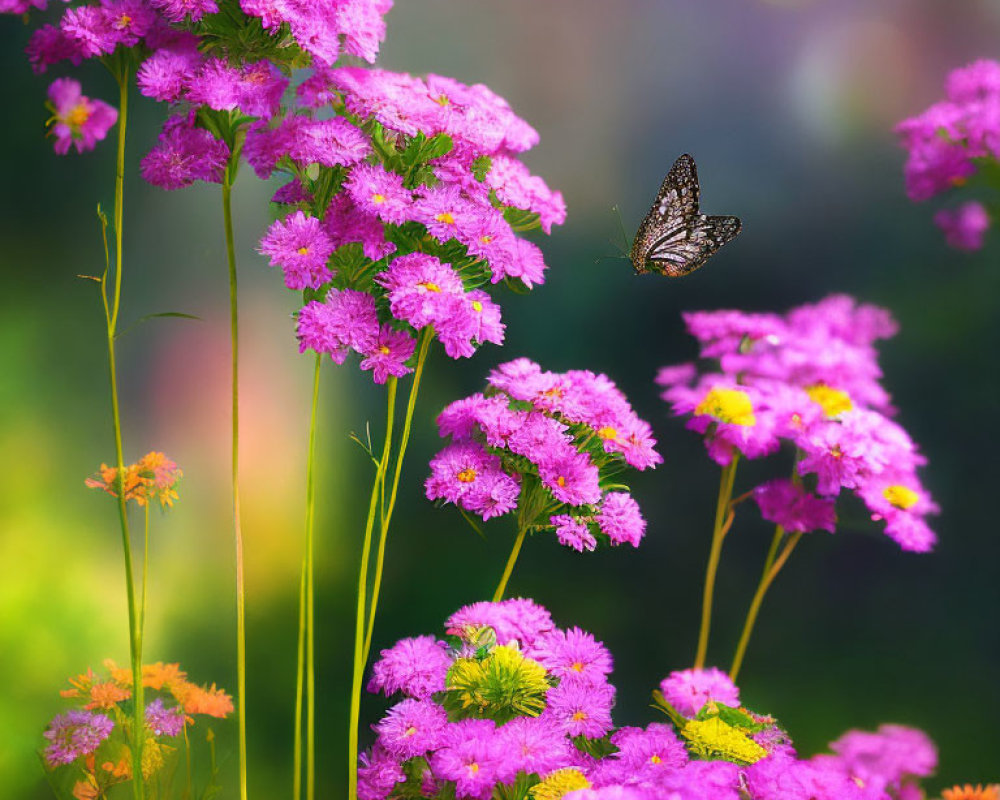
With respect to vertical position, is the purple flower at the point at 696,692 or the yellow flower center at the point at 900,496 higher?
the yellow flower center at the point at 900,496

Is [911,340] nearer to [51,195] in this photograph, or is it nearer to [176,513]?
[176,513]

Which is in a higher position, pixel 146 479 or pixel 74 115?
pixel 74 115

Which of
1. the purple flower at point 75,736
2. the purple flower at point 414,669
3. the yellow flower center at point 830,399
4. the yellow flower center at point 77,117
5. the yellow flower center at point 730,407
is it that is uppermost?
the yellow flower center at point 77,117

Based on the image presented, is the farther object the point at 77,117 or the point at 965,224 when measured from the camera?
the point at 965,224

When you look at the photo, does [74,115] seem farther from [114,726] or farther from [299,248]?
[114,726]

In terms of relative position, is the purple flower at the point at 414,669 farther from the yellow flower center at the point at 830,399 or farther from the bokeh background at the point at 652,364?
the yellow flower center at the point at 830,399

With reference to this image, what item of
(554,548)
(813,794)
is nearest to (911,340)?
(554,548)

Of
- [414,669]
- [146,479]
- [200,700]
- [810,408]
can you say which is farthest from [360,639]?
[810,408]

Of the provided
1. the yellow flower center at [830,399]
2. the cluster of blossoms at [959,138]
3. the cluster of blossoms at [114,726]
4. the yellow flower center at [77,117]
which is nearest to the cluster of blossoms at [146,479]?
the cluster of blossoms at [114,726]
